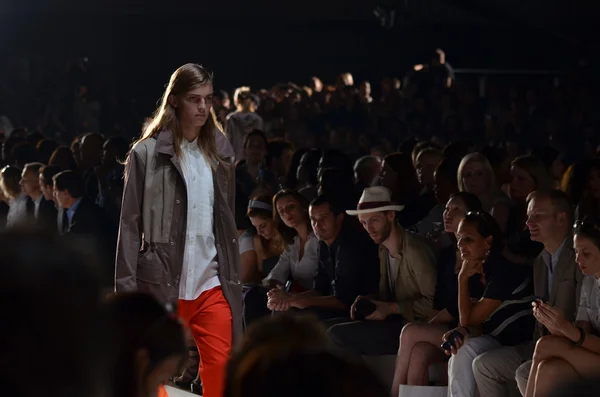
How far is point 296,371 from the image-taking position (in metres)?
0.80

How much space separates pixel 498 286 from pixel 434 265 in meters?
0.60

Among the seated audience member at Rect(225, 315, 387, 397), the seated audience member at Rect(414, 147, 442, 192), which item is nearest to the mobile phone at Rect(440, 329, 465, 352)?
the seated audience member at Rect(414, 147, 442, 192)

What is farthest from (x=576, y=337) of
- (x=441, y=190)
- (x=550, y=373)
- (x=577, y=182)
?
(x=441, y=190)

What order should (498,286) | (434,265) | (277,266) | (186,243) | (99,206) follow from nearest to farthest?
(186,243) < (498,286) < (434,265) < (277,266) < (99,206)

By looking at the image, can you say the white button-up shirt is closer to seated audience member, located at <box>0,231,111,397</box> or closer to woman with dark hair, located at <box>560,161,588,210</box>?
woman with dark hair, located at <box>560,161,588,210</box>

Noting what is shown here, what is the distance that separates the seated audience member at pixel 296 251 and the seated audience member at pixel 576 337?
184 cm

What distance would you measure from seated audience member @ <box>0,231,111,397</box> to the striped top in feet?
13.0

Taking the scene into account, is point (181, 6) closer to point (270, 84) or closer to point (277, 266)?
point (270, 84)

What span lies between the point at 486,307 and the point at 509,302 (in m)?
0.09

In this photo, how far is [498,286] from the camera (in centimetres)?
451

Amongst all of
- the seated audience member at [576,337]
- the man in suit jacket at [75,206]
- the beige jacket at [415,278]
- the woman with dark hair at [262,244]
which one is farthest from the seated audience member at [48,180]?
the seated audience member at [576,337]

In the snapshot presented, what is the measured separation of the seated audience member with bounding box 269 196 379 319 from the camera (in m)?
5.32

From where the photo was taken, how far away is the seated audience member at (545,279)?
4.37 metres

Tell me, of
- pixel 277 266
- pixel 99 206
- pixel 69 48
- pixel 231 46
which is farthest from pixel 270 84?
pixel 277 266
